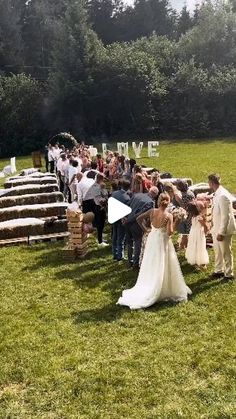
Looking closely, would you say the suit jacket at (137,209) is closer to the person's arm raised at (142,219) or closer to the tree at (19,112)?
the person's arm raised at (142,219)

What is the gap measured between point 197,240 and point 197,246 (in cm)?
15

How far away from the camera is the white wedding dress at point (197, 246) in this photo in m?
11.9

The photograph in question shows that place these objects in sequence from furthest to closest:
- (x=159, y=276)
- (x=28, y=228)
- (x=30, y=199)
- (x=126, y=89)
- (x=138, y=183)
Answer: (x=126, y=89), (x=30, y=199), (x=28, y=228), (x=138, y=183), (x=159, y=276)

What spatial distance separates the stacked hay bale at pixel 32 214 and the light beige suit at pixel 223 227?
235 inches

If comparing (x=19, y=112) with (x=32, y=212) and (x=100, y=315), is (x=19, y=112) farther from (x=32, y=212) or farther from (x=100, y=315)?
(x=100, y=315)

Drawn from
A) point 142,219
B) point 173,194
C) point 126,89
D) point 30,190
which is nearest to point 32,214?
point 30,190

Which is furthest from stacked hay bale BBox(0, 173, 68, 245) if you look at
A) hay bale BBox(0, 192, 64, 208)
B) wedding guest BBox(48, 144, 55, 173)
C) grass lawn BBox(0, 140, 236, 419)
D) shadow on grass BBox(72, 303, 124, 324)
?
wedding guest BBox(48, 144, 55, 173)

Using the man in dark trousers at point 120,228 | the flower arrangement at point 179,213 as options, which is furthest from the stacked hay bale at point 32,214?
the flower arrangement at point 179,213

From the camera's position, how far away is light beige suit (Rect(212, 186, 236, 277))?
1076 cm

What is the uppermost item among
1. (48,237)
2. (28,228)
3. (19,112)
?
(19,112)

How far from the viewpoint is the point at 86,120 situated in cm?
5122

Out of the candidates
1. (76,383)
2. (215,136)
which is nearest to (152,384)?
(76,383)

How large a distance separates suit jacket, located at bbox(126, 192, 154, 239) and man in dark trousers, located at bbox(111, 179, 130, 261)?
1.37ft

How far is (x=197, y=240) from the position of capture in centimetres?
1202
